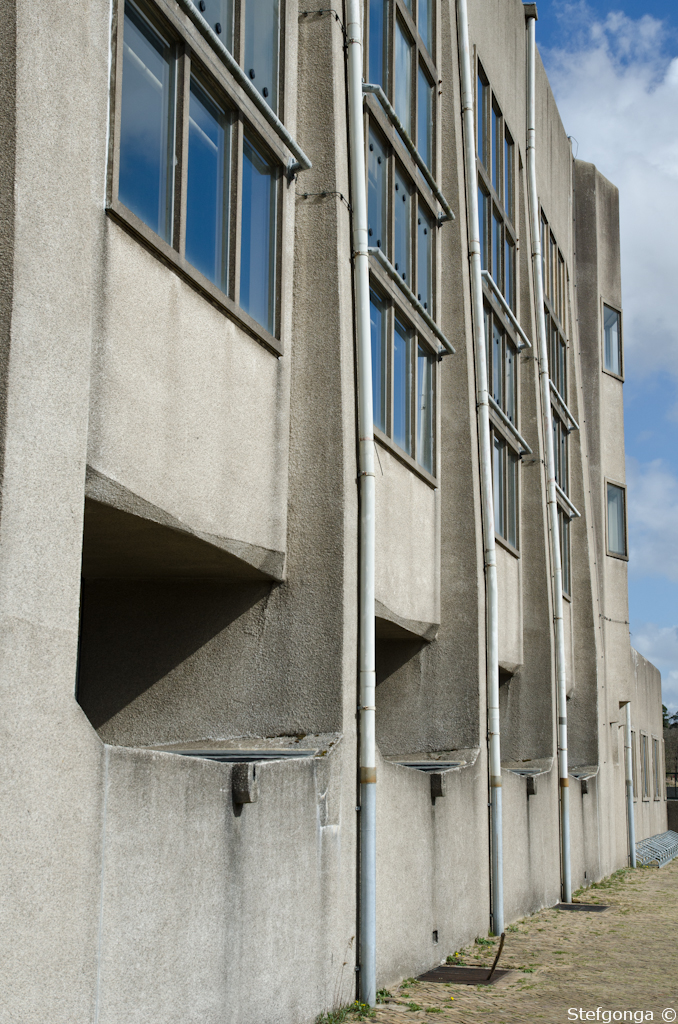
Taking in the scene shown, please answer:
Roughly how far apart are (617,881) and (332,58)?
61.6ft

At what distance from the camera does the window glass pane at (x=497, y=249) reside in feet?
67.5

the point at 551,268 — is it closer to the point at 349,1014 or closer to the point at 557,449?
the point at 557,449

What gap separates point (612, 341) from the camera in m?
31.7

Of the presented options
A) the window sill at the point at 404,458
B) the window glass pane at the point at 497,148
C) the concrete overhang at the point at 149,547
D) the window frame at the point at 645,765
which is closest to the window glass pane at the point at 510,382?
the window glass pane at the point at 497,148

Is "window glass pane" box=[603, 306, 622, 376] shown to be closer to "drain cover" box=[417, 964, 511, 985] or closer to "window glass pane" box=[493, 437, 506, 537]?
"window glass pane" box=[493, 437, 506, 537]

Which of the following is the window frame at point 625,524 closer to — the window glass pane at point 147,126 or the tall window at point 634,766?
the tall window at point 634,766

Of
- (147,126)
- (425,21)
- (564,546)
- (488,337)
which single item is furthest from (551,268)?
(147,126)

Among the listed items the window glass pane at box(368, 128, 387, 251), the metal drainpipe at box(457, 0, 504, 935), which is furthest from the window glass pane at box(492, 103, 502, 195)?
the window glass pane at box(368, 128, 387, 251)

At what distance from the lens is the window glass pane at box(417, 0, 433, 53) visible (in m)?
16.1

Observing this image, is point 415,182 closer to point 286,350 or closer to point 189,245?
point 286,350

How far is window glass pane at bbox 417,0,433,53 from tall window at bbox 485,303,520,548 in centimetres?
478

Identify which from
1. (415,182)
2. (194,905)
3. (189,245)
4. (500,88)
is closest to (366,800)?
(194,905)

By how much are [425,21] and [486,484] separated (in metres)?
6.89

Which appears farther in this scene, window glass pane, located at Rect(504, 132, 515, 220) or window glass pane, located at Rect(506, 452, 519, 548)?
window glass pane, located at Rect(504, 132, 515, 220)
